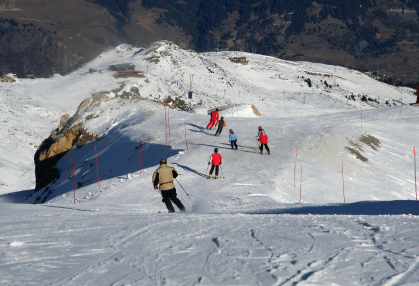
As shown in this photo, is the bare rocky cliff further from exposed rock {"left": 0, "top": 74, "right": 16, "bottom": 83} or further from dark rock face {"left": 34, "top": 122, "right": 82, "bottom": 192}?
exposed rock {"left": 0, "top": 74, "right": 16, "bottom": 83}

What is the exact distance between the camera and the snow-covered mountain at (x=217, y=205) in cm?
474

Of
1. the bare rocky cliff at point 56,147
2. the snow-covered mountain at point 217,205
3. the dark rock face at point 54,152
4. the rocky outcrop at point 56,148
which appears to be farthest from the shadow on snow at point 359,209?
the dark rock face at point 54,152

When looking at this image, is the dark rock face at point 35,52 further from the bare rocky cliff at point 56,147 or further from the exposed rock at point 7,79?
the bare rocky cliff at point 56,147

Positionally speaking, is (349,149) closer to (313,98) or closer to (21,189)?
(21,189)

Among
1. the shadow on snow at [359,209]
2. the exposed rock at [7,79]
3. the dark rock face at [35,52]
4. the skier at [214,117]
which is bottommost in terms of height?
the shadow on snow at [359,209]

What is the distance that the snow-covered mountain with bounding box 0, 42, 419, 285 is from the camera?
474 cm

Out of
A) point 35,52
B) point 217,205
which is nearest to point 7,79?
point 217,205

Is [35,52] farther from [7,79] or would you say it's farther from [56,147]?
[56,147]

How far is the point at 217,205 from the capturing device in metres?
11.7

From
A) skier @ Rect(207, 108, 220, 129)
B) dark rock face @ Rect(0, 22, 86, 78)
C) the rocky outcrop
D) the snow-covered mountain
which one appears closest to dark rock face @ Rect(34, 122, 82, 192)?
the rocky outcrop

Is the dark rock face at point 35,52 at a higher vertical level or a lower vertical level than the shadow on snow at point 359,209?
higher

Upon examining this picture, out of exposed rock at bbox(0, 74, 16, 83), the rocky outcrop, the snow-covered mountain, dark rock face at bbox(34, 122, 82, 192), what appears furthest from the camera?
exposed rock at bbox(0, 74, 16, 83)

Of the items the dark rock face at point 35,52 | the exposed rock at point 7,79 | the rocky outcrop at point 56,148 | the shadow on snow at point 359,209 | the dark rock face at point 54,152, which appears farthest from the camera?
the dark rock face at point 35,52

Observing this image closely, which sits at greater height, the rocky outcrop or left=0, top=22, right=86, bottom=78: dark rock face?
left=0, top=22, right=86, bottom=78: dark rock face
